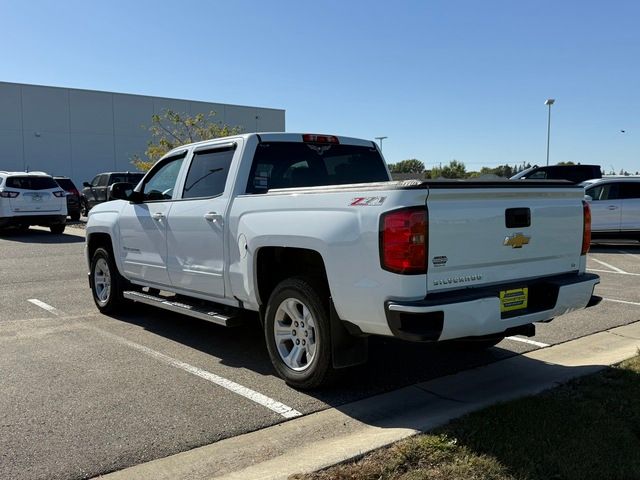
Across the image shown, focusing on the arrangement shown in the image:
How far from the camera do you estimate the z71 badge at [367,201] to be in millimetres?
3701

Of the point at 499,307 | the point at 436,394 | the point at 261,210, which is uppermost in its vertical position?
the point at 261,210

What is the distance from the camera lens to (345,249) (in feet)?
12.8

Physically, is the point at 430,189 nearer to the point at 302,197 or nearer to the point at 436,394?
the point at 302,197

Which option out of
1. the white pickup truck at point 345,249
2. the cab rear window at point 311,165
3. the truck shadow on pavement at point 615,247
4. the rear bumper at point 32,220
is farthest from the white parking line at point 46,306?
the truck shadow on pavement at point 615,247

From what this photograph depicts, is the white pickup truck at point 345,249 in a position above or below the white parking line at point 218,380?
above

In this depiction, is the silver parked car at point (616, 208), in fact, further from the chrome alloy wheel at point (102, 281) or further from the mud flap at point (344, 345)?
the mud flap at point (344, 345)

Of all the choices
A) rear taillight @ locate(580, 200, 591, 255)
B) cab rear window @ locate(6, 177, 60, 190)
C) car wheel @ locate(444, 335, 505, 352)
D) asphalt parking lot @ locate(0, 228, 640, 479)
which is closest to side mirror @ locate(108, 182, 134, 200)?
asphalt parking lot @ locate(0, 228, 640, 479)

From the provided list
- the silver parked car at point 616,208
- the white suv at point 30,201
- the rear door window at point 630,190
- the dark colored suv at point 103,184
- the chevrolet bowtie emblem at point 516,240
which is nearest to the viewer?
the chevrolet bowtie emblem at point 516,240

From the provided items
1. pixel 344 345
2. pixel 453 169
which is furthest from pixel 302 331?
pixel 453 169

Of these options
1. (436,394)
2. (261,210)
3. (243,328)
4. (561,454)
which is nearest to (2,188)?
(243,328)

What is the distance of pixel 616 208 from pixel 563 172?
6022 mm

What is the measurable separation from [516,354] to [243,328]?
298 cm

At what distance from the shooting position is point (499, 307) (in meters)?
3.96

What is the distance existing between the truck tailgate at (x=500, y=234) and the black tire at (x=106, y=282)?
15.4 feet
